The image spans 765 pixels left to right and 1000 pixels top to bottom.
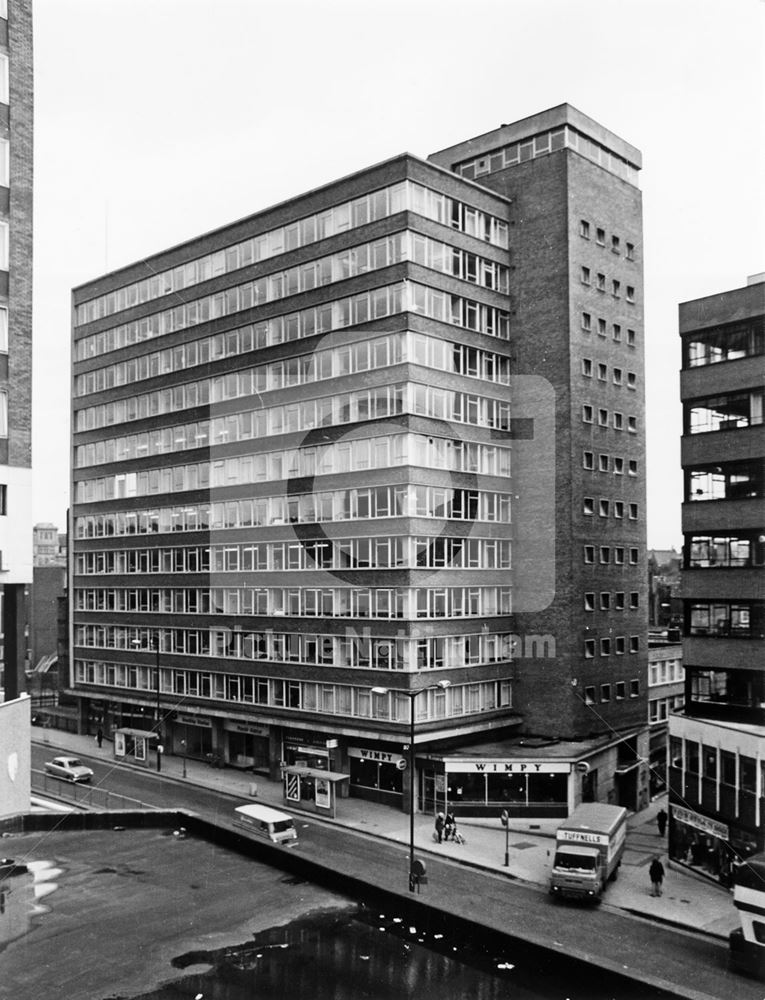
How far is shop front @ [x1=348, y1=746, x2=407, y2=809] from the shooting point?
47.9 metres

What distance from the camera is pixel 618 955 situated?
1109 inches

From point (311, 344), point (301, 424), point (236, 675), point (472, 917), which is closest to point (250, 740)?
point (236, 675)

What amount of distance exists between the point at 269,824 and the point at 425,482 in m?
18.2

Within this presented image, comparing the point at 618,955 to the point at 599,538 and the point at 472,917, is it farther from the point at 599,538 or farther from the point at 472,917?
the point at 599,538

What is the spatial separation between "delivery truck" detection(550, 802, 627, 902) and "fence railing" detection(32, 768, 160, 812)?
2118 cm

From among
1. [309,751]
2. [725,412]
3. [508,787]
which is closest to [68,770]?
[309,751]

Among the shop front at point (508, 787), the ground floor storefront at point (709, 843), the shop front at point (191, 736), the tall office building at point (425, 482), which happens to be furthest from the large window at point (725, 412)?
the shop front at point (191, 736)

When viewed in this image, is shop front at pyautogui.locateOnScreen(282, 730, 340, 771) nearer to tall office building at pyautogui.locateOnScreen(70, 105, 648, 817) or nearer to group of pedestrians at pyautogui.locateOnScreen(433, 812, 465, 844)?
tall office building at pyautogui.locateOnScreen(70, 105, 648, 817)

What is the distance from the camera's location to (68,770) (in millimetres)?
52875

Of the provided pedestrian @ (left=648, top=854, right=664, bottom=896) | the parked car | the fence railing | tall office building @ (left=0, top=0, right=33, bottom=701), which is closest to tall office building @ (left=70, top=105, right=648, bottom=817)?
the parked car

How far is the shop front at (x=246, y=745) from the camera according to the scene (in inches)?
2195

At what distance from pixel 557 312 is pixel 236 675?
28023 mm

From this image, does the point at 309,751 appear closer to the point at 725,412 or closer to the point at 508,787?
the point at 508,787

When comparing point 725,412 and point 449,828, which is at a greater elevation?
point 725,412
